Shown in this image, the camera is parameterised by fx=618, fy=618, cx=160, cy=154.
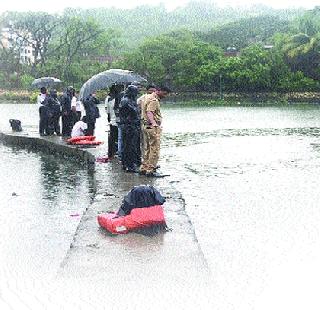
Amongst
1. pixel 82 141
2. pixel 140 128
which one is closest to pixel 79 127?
pixel 82 141

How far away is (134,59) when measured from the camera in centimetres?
5862

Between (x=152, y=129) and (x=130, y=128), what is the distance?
65 centimetres

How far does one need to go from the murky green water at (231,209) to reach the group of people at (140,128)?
59 centimetres

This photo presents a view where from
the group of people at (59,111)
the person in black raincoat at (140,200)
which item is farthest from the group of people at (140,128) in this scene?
the group of people at (59,111)

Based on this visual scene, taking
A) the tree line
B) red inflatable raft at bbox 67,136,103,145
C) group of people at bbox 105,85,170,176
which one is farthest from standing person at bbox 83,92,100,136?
the tree line

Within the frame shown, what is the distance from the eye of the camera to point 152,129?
885 centimetres

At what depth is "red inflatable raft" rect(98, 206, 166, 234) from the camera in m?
5.72

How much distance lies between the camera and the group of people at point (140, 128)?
28.8 ft

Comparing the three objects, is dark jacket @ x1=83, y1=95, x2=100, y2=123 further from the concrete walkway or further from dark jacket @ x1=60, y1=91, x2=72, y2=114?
the concrete walkway

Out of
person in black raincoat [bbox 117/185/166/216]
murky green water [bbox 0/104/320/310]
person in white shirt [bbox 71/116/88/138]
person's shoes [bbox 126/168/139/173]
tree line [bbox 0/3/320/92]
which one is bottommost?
murky green water [bbox 0/104/320/310]

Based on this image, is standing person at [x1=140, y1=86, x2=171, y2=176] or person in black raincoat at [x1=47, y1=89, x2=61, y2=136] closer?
standing person at [x1=140, y1=86, x2=171, y2=176]

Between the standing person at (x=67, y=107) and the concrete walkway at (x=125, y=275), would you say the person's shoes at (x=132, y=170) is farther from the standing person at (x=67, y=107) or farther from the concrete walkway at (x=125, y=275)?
the standing person at (x=67, y=107)

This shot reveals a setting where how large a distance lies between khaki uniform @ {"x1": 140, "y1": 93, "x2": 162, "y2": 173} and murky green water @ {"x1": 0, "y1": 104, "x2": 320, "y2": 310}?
607mm

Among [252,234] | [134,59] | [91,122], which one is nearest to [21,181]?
[91,122]
